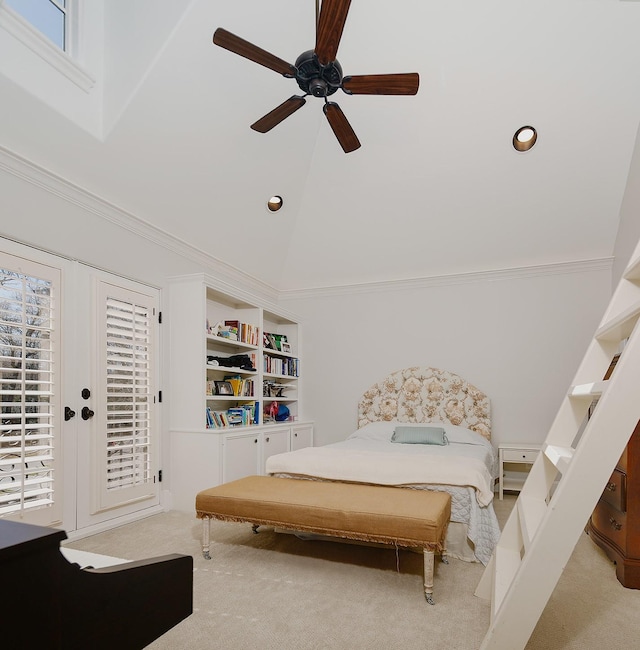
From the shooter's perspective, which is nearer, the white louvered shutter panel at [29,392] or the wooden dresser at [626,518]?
the wooden dresser at [626,518]

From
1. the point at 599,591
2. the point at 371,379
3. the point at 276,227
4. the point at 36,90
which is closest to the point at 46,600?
the point at 599,591

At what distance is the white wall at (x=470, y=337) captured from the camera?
500cm

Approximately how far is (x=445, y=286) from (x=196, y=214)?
295cm

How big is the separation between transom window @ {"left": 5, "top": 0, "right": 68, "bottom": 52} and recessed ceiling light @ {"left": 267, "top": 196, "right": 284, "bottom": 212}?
2.20 meters

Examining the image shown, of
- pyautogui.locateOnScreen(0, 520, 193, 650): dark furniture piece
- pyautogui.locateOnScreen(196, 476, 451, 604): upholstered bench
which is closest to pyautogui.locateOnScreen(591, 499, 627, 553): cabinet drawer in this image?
pyautogui.locateOnScreen(196, 476, 451, 604): upholstered bench

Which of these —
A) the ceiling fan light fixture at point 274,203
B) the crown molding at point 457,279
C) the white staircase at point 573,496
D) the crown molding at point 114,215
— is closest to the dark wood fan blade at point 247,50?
the crown molding at point 114,215

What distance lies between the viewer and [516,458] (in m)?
4.55

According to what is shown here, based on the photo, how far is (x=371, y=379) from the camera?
5797 millimetres

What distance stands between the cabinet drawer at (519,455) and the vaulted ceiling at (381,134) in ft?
6.61

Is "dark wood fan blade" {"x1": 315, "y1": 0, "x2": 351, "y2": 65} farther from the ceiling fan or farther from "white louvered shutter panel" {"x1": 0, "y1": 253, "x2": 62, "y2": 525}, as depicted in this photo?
"white louvered shutter panel" {"x1": 0, "y1": 253, "x2": 62, "y2": 525}

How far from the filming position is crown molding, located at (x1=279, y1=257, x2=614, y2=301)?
499 cm

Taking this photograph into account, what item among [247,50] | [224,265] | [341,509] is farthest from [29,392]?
[224,265]

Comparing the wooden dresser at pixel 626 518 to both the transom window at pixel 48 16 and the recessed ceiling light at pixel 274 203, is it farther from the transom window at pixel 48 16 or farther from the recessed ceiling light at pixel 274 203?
the transom window at pixel 48 16

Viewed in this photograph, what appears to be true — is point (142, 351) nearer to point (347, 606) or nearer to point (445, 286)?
point (347, 606)
